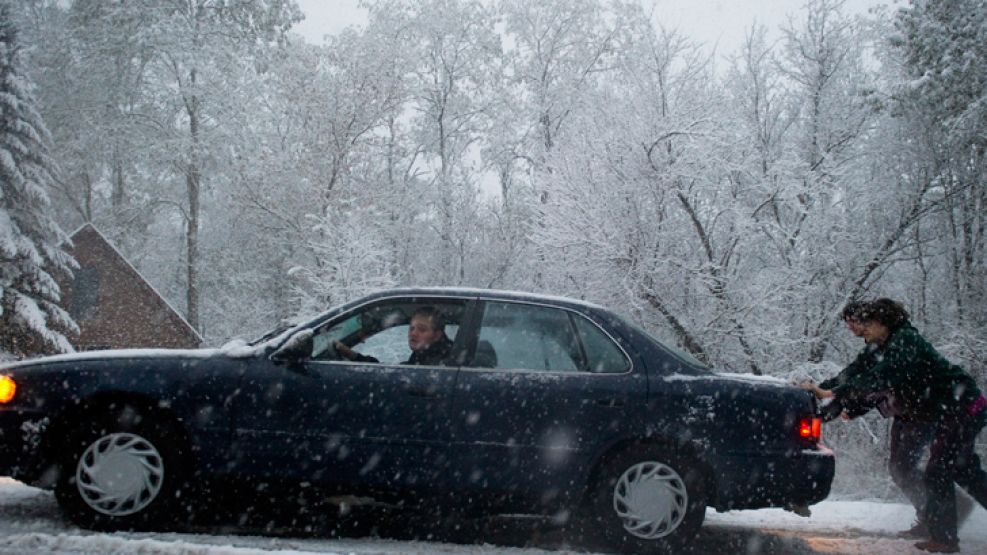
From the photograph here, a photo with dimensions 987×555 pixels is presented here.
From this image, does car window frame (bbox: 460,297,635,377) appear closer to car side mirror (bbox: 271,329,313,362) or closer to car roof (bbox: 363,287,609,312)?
car roof (bbox: 363,287,609,312)

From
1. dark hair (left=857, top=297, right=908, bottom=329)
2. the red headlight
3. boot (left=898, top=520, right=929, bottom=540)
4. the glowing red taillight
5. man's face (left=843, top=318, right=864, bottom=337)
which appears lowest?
boot (left=898, top=520, right=929, bottom=540)

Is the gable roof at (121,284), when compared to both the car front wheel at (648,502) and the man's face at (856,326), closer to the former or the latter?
the car front wheel at (648,502)

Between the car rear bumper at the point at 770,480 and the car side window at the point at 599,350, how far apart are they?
845 millimetres

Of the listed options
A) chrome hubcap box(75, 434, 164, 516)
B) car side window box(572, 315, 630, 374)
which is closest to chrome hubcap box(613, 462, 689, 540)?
car side window box(572, 315, 630, 374)

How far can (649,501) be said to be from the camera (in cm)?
468

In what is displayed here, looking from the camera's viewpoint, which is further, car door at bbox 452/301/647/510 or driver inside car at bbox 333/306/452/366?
driver inside car at bbox 333/306/452/366

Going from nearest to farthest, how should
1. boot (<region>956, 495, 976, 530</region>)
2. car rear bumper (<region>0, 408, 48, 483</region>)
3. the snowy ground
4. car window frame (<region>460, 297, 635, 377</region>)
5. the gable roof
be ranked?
the snowy ground < car rear bumper (<region>0, 408, 48, 483</region>) < car window frame (<region>460, 297, 635, 377</region>) < boot (<region>956, 495, 976, 530</region>) < the gable roof

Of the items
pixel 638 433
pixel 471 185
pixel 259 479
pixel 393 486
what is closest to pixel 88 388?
pixel 259 479

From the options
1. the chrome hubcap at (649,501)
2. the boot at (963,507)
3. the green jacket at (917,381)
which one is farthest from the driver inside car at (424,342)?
the boot at (963,507)

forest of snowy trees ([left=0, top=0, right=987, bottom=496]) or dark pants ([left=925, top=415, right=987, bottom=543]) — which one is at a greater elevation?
forest of snowy trees ([left=0, top=0, right=987, bottom=496])

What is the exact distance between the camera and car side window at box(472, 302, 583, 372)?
480 centimetres

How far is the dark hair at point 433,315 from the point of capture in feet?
16.2

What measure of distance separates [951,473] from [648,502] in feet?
6.96

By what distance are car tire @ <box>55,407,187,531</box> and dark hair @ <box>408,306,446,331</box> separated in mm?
1638
